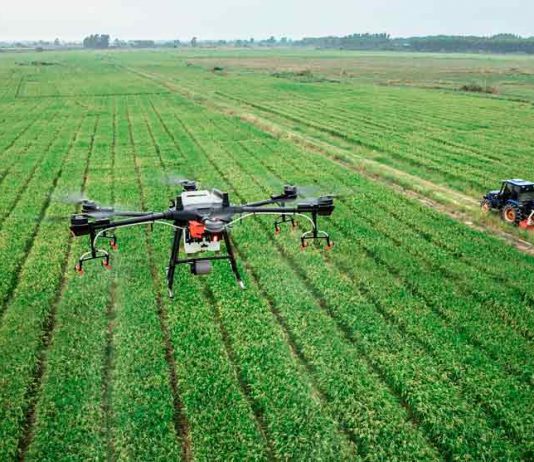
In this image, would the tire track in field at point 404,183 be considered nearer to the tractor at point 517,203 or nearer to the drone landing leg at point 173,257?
the tractor at point 517,203

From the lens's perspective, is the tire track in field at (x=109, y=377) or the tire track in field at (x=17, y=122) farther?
the tire track in field at (x=17, y=122)

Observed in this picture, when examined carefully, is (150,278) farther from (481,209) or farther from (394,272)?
(481,209)

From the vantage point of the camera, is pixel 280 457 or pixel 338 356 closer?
pixel 280 457

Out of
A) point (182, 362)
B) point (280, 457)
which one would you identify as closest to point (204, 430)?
point (280, 457)

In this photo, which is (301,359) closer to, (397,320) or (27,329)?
(397,320)

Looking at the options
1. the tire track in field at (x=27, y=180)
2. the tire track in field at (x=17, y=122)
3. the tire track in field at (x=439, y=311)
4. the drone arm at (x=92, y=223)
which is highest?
the drone arm at (x=92, y=223)

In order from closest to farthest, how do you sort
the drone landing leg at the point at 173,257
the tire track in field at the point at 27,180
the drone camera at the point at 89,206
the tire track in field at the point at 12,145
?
the drone camera at the point at 89,206, the drone landing leg at the point at 173,257, the tire track in field at the point at 27,180, the tire track in field at the point at 12,145

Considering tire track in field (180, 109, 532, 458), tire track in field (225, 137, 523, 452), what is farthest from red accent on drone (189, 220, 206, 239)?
tire track in field (225, 137, 523, 452)

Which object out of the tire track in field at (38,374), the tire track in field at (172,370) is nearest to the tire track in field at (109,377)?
the tire track in field at (172,370)
